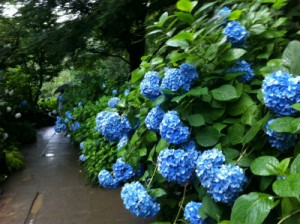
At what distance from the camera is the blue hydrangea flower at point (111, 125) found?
1.66 metres

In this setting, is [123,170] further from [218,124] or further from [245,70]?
[245,70]

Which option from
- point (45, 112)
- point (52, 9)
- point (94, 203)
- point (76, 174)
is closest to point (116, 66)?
point (45, 112)

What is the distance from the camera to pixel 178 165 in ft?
3.98

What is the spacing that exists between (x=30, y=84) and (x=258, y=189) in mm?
8782

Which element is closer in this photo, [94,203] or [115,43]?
[94,203]

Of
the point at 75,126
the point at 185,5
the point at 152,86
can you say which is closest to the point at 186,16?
the point at 185,5

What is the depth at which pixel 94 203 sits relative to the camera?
334 centimetres

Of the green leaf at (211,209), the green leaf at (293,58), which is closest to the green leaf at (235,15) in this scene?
the green leaf at (293,58)

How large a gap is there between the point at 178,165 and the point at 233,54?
1.73 feet

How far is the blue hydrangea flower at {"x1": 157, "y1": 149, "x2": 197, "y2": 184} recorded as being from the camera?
→ 3.97ft

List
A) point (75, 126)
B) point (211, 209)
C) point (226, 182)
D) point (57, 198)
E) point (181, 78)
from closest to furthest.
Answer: point (226, 182)
point (211, 209)
point (181, 78)
point (57, 198)
point (75, 126)

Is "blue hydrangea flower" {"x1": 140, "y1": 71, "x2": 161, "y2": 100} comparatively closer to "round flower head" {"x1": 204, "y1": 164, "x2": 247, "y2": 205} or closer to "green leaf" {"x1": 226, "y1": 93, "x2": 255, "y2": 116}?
"green leaf" {"x1": 226, "y1": 93, "x2": 255, "y2": 116}

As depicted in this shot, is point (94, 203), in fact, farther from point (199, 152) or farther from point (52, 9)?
point (52, 9)

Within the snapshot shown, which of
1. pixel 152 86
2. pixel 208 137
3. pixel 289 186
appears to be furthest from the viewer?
pixel 152 86
